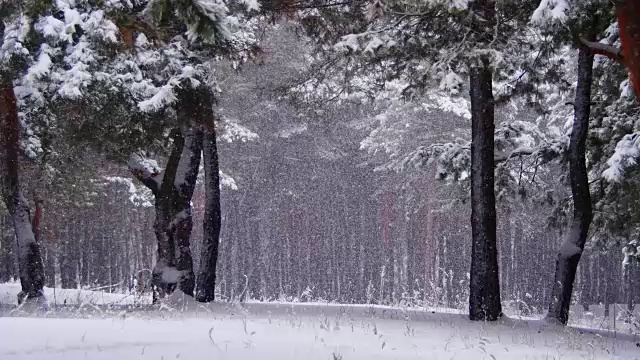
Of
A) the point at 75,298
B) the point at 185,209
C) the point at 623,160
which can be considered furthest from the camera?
the point at 75,298

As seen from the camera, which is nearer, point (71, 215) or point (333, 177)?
point (71, 215)

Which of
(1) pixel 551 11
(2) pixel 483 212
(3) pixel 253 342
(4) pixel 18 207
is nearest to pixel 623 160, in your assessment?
(2) pixel 483 212

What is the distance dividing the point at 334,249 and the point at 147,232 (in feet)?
32.3

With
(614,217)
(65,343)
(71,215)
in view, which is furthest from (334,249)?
(65,343)

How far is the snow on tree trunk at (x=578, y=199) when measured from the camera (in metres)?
12.1

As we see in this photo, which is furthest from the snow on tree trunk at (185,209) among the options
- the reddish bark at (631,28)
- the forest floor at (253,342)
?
the reddish bark at (631,28)

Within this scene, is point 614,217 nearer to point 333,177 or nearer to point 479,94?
point 479,94

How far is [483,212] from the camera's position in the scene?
466 inches

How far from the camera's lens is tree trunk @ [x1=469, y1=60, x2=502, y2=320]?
11781mm

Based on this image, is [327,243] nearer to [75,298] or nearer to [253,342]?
[75,298]

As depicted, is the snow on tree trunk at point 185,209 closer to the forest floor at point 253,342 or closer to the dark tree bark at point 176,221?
the dark tree bark at point 176,221

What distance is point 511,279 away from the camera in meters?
35.1

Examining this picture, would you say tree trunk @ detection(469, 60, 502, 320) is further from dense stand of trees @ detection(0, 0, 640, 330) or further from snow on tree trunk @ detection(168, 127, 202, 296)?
snow on tree trunk @ detection(168, 127, 202, 296)

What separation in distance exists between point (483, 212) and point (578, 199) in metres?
1.89
